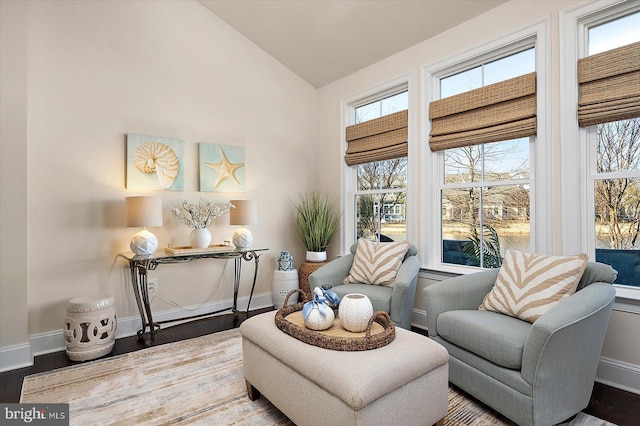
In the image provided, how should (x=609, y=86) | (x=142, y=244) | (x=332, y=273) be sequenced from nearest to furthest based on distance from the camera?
1. (x=609, y=86)
2. (x=142, y=244)
3. (x=332, y=273)

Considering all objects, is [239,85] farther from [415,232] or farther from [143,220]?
[415,232]

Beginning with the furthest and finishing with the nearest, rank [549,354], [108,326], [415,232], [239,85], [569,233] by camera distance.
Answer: [239,85], [415,232], [108,326], [569,233], [549,354]

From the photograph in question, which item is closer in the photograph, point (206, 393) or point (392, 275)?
point (206, 393)

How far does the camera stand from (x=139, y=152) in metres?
3.14

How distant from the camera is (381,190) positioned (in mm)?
3830

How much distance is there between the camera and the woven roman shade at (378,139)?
347 centimetres

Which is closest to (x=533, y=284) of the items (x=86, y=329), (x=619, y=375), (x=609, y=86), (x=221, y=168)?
(x=619, y=375)

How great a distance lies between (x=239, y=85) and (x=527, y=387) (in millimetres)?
3644

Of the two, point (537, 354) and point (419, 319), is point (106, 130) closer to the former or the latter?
point (419, 319)

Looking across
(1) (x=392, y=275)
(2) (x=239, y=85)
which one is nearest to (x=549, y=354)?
(1) (x=392, y=275)

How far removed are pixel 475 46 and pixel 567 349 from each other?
7.81 feet

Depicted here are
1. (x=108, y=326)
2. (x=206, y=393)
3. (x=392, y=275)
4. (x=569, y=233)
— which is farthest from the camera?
(x=392, y=275)

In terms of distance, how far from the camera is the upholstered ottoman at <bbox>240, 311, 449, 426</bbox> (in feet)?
4.39

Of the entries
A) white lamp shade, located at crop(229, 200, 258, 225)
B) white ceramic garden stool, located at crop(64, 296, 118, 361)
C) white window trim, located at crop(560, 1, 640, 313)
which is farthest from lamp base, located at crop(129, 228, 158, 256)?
white window trim, located at crop(560, 1, 640, 313)
